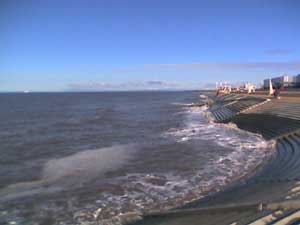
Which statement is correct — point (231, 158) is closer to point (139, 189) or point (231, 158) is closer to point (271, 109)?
point (139, 189)

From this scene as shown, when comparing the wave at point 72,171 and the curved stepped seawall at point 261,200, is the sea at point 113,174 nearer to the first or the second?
the wave at point 72,171

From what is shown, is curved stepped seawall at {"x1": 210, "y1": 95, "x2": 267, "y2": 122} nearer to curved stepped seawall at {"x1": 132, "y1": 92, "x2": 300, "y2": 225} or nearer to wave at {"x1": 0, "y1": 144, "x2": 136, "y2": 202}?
curved stepped seawall at {"x1": 132, "y1": 92, "x2": 300, "y2": 225}

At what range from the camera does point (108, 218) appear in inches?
369

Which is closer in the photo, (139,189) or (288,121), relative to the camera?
(139,189)

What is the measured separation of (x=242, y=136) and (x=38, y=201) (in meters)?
16.7

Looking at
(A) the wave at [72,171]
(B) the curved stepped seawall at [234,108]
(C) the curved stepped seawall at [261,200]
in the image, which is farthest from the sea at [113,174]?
(B) the curved stepped seawall at [234,108]

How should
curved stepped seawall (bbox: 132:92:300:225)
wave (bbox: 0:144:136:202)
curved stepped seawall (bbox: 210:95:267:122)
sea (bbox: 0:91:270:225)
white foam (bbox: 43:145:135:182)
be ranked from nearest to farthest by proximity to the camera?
curved stepped seawall (bbox: 132:92:300:225) → sea (bbox: 0:91:270:225) → wave (bbox: 0:144:136:202) → white foam (bbox: 43:145:135:182) → curved stepped seawall (bbox: 210:95:267:122)

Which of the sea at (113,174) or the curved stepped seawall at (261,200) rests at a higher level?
the curved stepped seawall at (261,200)

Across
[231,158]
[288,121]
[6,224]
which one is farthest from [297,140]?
[6,224]

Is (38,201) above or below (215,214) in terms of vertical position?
below

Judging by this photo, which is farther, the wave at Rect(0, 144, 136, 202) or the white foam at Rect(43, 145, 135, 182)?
the white foam at Rect(43, 145, 135, 182)

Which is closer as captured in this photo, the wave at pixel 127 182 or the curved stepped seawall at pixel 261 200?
the curved stepped seawall at pixel 261 200

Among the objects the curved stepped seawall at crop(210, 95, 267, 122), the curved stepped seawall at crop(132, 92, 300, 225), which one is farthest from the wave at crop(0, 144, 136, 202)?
the curved stepped seawall at crop(210, 95, 267, 122)

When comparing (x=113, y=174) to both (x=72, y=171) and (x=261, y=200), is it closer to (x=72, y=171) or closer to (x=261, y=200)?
(x=72, y=171)
